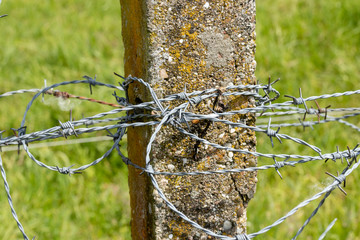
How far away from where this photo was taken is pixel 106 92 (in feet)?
14.0

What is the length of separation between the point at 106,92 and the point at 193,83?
2.89 m

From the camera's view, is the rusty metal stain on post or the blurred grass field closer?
the rusty metal stain on post

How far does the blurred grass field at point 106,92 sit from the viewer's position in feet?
10.0

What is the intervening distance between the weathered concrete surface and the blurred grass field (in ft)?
1.79

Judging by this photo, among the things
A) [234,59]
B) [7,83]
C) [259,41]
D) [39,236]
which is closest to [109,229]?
[39,236]

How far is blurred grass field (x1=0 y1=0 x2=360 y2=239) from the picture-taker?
305cm

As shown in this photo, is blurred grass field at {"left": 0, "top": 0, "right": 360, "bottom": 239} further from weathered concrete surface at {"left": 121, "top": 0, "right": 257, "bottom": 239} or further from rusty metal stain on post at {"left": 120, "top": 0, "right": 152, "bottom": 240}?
weathered concrete surface at {"left": 121, "top": 0, "right": 257, "bottom": 239}

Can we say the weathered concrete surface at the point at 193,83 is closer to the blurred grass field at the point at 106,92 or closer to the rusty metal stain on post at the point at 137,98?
the rusty metal stain on post at the point at 137,98

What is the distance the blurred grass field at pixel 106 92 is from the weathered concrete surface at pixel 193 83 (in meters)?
0.54

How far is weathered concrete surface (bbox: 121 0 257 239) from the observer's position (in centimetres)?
145

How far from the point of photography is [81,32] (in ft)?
17.8

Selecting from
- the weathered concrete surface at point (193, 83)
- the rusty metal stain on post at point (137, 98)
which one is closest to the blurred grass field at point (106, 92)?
the rusty metal stain on post at point (137, 98)

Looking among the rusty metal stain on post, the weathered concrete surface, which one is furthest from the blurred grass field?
the weathered concrete surface

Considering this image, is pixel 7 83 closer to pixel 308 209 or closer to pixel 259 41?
pixel 259 41
